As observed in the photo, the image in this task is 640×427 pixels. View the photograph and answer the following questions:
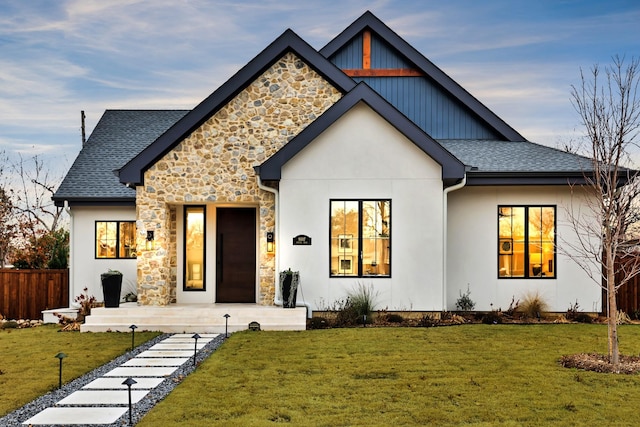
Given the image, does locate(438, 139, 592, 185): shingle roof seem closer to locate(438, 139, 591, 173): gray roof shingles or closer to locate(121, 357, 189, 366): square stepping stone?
locate(438, 139, 591, 173): gray roof shingles

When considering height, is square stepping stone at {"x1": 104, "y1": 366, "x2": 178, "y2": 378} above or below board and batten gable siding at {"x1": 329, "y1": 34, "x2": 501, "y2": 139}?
below

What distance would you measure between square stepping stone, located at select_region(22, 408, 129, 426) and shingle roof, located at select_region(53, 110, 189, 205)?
30.8ft

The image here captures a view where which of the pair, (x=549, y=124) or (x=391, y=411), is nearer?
(x=391, y=411)

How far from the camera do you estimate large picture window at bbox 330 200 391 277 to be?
13.6m

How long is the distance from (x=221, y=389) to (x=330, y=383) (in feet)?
4.68

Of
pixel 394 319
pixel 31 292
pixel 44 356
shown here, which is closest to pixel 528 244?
pixel 394 319

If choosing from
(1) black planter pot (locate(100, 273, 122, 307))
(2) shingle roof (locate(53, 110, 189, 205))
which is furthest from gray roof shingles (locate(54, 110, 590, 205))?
(1) black planter pot (locate(100, 273, 122, 307))

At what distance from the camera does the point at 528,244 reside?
47.2ft

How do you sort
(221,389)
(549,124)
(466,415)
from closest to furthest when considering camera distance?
(466,415), (221,389), (549,124)

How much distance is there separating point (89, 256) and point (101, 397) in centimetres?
937

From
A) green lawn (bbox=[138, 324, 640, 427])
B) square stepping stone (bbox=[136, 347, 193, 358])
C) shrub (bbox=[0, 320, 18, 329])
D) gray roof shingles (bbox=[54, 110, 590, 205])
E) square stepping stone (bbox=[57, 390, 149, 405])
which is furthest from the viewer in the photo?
shrub (bbox=[0, 320, 18, 329])

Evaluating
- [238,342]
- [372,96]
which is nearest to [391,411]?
[238,342]

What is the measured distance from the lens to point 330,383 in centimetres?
809

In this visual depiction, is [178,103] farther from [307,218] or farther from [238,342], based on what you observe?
[238,342]
